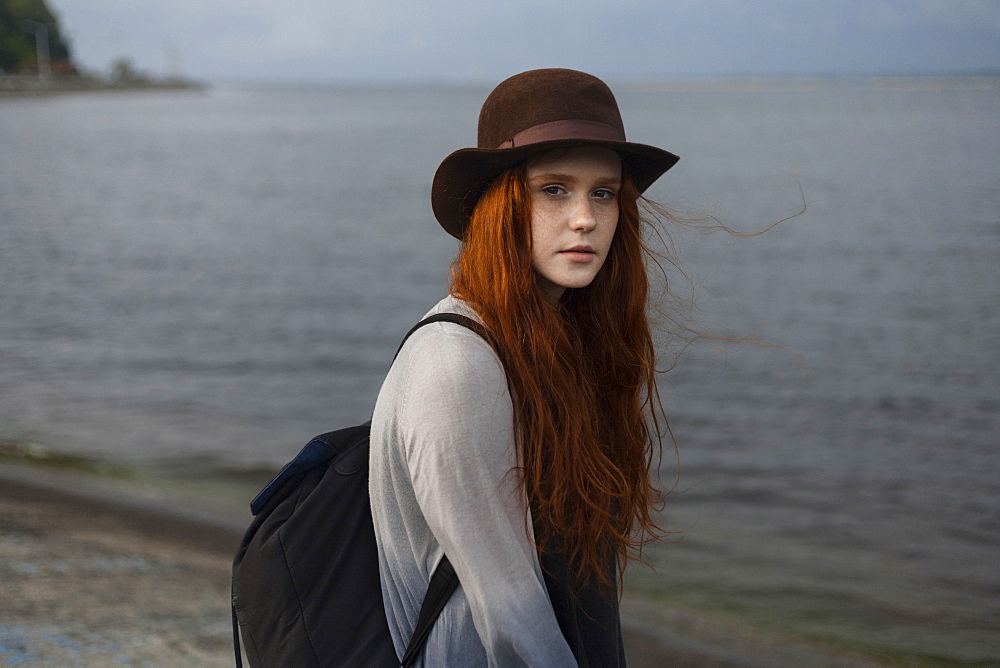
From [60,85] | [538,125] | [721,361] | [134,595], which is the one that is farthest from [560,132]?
[60,85]

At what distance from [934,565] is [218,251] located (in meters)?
15.0

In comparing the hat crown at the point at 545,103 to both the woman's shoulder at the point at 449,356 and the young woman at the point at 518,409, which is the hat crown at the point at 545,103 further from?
the woman's shoulder at the point at 449,356

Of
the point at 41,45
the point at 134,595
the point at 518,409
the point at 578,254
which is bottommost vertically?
the point at 134,595

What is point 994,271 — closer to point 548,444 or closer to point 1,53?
point 548,444

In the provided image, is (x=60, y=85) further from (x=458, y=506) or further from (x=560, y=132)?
(x=458, y=506)

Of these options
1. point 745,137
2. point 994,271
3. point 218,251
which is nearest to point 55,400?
point 218,251

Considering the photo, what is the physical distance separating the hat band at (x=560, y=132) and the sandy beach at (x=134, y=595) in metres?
2.64

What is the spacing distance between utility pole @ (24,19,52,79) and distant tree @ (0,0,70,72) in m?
0.19

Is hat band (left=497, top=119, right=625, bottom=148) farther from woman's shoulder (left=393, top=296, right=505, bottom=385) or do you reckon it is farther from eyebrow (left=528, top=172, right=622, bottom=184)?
woman's shoulder (left=393, top=296, right=505, bottom=385)

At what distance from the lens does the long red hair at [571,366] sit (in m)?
1.66

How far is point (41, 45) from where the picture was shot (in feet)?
325

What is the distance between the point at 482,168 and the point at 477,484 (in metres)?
0.60

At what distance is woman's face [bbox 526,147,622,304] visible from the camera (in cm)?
172

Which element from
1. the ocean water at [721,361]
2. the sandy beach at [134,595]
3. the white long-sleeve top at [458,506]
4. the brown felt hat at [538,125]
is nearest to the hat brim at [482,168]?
the brown felt hat at [538,125]
